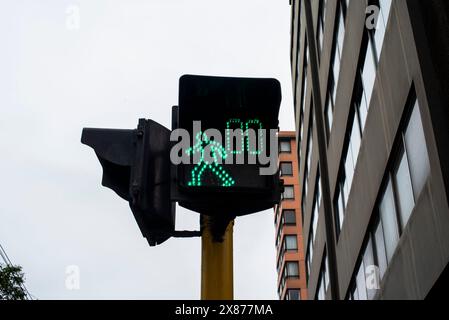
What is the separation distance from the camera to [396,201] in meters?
13.8

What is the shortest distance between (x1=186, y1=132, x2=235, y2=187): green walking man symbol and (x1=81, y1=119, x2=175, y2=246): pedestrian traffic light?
18 centimetres

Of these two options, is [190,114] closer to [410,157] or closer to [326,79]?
[410,157]

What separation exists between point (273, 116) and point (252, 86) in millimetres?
185

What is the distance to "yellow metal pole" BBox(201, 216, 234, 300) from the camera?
10.5 ft

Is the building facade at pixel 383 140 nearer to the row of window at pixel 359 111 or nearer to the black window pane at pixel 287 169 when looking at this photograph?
the row of window at pixel 359 111

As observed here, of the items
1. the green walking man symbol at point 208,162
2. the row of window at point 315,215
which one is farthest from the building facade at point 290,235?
the green walking man symbol at point 208,162

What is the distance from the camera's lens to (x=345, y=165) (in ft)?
69.3

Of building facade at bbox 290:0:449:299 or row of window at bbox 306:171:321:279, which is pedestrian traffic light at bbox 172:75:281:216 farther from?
row of window at bbox 306:171:321:279

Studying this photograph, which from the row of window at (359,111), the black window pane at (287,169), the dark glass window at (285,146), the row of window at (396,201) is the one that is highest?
the dark glass window at (285,146)

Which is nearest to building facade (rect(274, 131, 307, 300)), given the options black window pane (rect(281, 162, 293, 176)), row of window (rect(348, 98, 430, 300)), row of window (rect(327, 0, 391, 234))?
black window pane (rect(281, 162, 293, 176))

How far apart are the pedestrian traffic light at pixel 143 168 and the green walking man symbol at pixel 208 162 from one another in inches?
7.0

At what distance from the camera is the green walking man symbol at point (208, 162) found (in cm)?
289

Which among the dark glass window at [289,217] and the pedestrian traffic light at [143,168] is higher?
the dark glass window at [289,217]

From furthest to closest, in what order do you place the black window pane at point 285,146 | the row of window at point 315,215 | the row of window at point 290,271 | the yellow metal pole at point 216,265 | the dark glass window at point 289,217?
the black window pane at point 285,146 < the dark glass window at point 289,217 < the row of window at point 290,271 < the row of window at point 315,215 < the yellow metal pole at point 216,265
